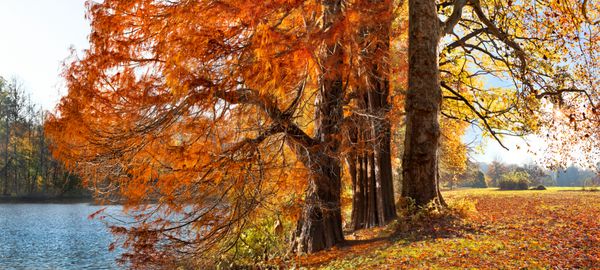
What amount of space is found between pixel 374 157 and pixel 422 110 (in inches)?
83.6

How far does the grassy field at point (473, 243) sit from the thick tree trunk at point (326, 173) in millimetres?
376

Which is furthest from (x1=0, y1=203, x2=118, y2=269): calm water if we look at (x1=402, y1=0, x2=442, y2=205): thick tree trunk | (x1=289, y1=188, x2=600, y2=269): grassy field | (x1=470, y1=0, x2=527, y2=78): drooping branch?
(x1=470, y1=0, x2=527, y2=78): drooping branch

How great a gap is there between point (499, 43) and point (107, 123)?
890 centimetres

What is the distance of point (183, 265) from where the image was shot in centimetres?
695

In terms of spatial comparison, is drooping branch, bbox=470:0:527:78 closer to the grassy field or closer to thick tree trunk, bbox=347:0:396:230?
thick tree trunk, bbox=347:0:396:230

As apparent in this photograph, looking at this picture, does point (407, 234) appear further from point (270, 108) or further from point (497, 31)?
point (497, 31)

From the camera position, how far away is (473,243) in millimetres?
6387

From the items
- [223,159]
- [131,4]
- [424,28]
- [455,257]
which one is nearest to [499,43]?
[424,28]

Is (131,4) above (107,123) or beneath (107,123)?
above

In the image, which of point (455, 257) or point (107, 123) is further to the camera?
point (107, 123)

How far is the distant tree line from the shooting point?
36438 millimetres

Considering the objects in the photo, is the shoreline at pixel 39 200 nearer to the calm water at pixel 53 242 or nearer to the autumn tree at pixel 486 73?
the calm water at pixel 53 242

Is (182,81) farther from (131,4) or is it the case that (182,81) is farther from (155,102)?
(131,4)

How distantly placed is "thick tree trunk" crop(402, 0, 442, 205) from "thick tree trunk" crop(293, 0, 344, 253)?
4.10ft
